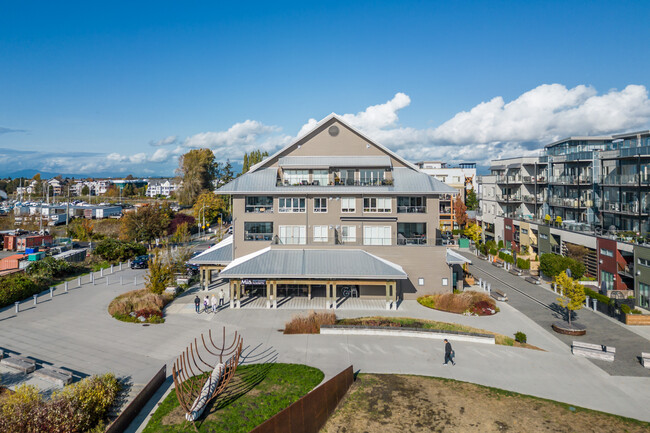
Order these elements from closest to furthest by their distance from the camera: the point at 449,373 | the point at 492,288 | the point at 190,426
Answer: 1. the point at 190,426
2. the point at 449,373
3. the point at 492,288

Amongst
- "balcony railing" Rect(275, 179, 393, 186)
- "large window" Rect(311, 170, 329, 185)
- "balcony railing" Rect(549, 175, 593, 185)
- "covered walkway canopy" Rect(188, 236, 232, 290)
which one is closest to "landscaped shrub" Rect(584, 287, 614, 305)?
"balcony railing" Rect(549, 175, 593, 185)

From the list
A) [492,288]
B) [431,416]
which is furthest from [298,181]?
[431,416]

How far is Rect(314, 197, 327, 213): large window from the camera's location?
35625mm

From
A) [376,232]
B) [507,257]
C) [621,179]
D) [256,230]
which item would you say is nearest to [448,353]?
[376,232]

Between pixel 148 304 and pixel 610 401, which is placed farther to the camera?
pixel 148 304

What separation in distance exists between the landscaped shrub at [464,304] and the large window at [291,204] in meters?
13.5

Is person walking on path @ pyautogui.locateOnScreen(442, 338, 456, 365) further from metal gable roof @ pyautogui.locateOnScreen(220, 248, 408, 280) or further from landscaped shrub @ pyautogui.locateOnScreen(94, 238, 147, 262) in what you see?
landscaped shrub @ pyautogui.locateOnScreen(94, 238, 147, 262)

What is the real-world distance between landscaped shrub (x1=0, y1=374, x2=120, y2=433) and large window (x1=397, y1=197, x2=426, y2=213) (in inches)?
1049

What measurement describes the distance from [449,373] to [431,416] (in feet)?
15.0

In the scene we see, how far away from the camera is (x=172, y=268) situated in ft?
112

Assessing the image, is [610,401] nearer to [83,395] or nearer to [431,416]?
[431,416]

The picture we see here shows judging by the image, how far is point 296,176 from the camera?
36469 mm

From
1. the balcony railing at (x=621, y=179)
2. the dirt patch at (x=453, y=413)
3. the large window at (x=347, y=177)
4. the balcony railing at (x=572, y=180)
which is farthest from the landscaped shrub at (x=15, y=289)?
the balcony railing at (x=572, y=180)

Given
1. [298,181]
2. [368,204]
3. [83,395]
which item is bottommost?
[83,395]
